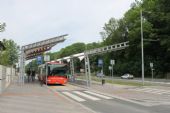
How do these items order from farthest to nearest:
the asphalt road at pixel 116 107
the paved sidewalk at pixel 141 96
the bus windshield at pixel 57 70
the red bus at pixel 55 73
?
1. the bus windshield at pixel 57 70
2. the red bus at pixel 55 73
3. the paved sidewalk at pixel 141 96
4. the asphalt road at pixel 116 107

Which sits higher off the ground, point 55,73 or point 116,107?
point 55,73

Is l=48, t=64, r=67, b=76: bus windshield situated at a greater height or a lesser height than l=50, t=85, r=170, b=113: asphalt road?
greater

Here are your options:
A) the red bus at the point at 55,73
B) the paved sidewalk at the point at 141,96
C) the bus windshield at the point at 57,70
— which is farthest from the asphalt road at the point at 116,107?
the bus windshield at the point at 57,70

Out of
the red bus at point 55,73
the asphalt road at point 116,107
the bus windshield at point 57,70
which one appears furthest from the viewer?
the bus windshield at point 57,70

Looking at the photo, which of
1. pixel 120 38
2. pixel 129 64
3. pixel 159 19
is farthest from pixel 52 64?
pixel 120 38

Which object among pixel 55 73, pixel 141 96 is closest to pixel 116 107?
pixel 141 96

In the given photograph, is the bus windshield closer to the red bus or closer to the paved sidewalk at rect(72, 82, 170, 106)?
the red bus

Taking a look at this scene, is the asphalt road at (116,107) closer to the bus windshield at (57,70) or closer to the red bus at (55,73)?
the red bus at (55,73)

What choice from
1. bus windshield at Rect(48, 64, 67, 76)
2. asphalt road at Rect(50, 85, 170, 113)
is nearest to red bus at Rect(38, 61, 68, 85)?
bus windshield at Rect(48, 64, 67, 76)

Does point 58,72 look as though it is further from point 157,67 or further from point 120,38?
point 120,38

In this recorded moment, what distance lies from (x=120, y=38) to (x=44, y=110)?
101559 millimetres

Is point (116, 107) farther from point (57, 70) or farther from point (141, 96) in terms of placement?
point (57, 70)

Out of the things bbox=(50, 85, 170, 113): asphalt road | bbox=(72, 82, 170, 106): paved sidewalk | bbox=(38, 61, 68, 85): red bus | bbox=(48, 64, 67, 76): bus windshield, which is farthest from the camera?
bbox=(48, 64, 67, 76): bus windshield

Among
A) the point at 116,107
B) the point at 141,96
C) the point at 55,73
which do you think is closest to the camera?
the point at 116,107
